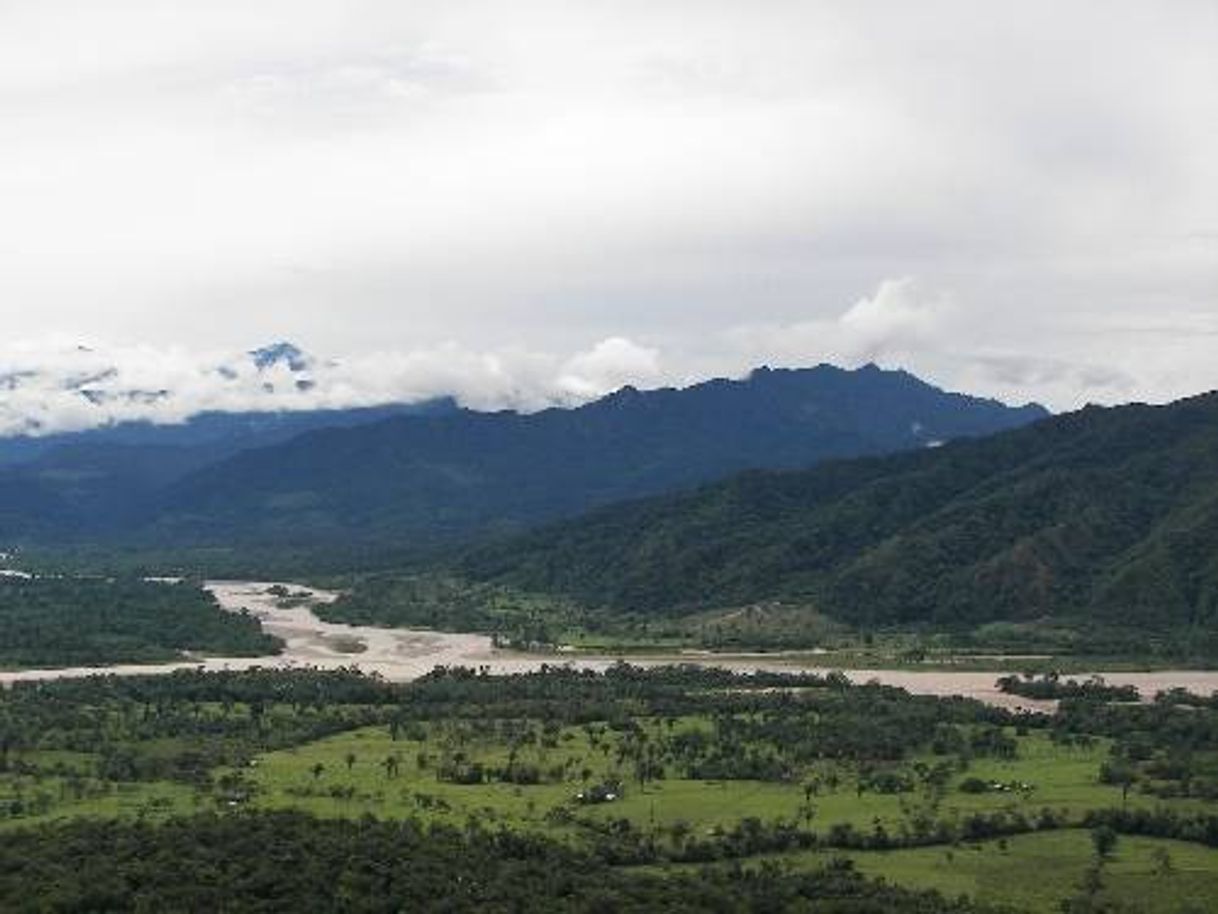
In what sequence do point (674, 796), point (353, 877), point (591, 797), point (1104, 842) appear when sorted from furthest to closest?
point (674, 796) → point (591, 797) → point (1104, 842) → point (353, 877)

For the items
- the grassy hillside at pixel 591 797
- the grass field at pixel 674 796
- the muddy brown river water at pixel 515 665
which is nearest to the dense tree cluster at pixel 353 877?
the grassy hillside at pixel 591 797

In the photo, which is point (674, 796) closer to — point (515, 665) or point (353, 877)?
point (353, 877)

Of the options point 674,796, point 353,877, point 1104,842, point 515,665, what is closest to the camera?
point 353,877

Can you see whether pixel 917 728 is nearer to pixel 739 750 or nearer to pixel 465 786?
pixel 739 750

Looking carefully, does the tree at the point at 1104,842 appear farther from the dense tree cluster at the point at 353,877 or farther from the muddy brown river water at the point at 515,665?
the muddy brown river water at the point at 515,665

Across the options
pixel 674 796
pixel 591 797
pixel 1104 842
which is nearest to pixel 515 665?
pixel 674 796

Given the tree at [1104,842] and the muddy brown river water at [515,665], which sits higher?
the muddy brown river water at [515,665]

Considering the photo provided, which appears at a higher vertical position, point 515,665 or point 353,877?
point 515,665

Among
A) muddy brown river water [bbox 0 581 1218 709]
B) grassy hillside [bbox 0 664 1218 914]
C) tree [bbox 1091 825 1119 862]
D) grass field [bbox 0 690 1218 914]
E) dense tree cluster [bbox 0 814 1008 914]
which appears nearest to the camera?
dense tree cluster [bbox 0 814 1008 914]

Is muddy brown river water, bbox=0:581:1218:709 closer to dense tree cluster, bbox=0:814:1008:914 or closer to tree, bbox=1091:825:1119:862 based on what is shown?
tree, bbox=1091:825:1119:862

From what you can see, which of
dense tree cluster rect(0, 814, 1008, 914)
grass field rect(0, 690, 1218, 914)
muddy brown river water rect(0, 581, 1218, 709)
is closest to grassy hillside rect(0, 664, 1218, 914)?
dense tree cluster rect(0, 814, 1008, 914)

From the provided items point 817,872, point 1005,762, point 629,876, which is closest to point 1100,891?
point 817,872
